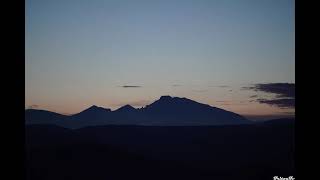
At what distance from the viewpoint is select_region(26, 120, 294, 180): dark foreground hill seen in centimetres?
2527

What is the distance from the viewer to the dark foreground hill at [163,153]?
995 inches

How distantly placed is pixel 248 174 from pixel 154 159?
7.86 m

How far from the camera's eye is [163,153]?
3544cm

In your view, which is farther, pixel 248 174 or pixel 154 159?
pixel 154 159
